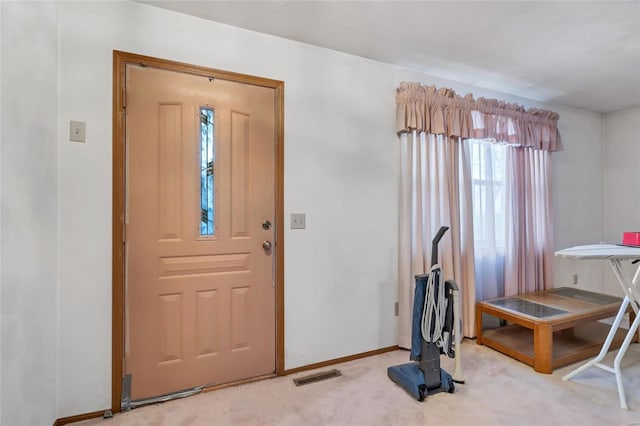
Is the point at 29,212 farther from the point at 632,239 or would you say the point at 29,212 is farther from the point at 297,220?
the point at 632,239

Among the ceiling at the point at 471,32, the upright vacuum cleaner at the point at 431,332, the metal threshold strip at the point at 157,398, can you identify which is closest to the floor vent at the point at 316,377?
the upright vacuum cleaner at the point at 431,332

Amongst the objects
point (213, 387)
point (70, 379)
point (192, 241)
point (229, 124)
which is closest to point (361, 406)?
point (213, 387)

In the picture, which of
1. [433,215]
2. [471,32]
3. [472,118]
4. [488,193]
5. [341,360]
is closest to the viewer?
[471,32]

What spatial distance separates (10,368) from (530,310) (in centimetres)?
339

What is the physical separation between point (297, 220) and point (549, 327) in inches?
80.8

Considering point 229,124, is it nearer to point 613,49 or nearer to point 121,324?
point 121,324

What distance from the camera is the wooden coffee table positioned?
2248 mm

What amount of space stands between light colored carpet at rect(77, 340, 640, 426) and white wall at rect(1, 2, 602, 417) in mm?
296

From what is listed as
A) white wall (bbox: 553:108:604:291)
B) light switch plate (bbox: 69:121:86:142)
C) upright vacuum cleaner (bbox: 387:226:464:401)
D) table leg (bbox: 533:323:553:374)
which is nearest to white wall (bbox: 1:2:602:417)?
light switch plate (bbox: 69:121:86:142)

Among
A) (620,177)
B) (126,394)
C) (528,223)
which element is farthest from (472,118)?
(126,394)

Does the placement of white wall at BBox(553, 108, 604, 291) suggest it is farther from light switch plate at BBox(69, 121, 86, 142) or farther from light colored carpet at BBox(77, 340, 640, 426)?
light switch plate at BBox(69, 121, 86, 142)

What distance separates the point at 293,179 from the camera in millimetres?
2229

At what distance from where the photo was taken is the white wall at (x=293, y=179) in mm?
1680

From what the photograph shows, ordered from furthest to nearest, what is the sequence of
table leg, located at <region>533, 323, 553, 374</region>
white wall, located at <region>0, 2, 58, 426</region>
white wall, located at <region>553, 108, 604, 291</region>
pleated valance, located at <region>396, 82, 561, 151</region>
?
white wall, located at <region>553, 108, 604, 291</region> < pleated valance, located at <region>396, 82, 561, 151</region> < table leg, located at <region>533, 323, 553, 374</region> < white wall, located at <region>0, 2, 58, 426</region>
